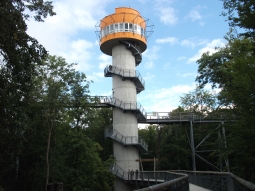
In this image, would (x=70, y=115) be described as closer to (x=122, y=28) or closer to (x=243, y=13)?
(x=122, y=28)

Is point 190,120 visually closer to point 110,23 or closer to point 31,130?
point 110,23

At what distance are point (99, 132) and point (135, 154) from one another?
55.0ft

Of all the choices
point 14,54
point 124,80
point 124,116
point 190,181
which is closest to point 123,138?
point 124,116

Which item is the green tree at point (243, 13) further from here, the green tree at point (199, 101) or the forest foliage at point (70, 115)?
the green tree at point (199, 101)

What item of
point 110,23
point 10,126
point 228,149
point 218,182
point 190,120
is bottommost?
point 218,182

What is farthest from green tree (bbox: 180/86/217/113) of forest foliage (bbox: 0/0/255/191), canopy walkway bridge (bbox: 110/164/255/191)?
canopy walkway bridge (bbox: 110/164/255/191)

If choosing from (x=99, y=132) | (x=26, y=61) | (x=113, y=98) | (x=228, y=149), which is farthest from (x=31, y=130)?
(x=99, y=132)

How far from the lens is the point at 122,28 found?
3038 centimetres

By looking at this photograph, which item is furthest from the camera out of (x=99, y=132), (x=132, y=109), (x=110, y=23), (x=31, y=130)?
(x=99, y=132)

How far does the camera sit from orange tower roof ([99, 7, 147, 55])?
30172mm

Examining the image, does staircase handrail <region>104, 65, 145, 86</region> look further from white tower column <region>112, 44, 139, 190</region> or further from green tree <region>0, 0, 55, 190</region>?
green tree <region>0, 0, 55, 190</region>

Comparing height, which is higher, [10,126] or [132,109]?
[132,109]

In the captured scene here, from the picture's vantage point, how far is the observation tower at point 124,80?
28203 mm

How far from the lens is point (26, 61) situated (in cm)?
1017
